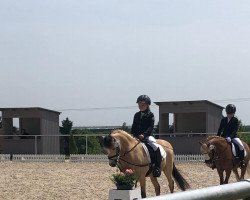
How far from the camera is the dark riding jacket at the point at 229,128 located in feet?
38.9

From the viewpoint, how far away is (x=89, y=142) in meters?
32.5

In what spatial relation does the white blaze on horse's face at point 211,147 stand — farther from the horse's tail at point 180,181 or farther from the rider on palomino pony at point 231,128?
the horse's tail at point 180,181

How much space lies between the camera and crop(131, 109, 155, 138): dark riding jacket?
9.77m

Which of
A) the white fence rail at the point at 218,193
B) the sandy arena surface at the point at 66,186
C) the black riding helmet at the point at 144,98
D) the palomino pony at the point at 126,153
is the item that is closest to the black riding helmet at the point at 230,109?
the sandy arena surface at the point at 66,186

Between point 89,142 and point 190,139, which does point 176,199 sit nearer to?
point 190,139

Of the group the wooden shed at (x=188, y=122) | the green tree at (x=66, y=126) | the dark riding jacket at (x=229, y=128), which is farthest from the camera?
the green tree at (x=66, y=126)

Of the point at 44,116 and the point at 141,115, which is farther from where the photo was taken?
the point at 44,116

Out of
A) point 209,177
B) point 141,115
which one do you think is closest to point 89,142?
point 209,177

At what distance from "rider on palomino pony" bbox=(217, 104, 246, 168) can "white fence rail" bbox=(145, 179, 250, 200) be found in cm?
805

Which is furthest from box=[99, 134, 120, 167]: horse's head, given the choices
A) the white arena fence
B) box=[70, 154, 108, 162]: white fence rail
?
box=[70, 154, 108, 162]: white fence rail

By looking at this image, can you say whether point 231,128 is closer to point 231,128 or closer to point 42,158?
point 231,128

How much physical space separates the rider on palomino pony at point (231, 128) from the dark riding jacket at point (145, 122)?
2625 mm

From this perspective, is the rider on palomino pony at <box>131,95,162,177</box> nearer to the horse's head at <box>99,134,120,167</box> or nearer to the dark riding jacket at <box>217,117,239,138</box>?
the horse's head at <box>99,134,120,167</box>

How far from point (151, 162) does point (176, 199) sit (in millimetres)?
6850
